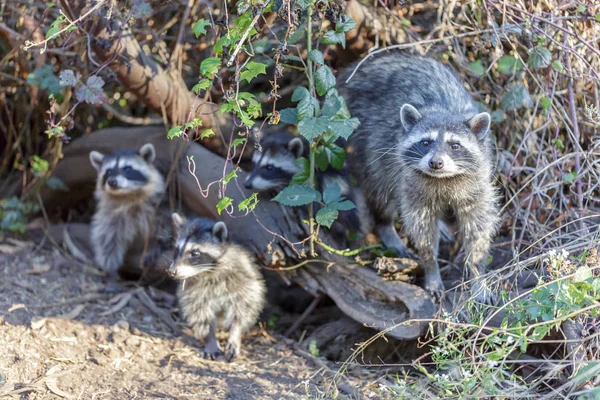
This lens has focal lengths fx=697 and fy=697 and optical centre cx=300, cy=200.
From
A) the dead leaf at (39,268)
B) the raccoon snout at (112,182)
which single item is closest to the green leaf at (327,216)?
the raccoon snout at (112,182)

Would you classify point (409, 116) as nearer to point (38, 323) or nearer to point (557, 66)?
point (557, 66)

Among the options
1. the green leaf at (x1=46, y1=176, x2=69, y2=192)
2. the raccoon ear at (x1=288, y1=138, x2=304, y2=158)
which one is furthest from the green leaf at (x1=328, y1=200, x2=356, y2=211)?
the green leaf at (x1=46, y1=176, x2=69, y2=192)

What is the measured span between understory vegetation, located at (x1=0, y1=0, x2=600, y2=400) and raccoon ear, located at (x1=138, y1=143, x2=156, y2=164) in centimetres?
30

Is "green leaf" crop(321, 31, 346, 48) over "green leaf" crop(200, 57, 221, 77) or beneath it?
over

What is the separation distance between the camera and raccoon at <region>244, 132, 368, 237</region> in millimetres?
4152

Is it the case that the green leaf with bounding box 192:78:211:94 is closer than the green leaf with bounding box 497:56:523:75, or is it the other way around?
the green leaf with bounding box 192:78:211:94

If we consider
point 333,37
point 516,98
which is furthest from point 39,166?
point 516,98

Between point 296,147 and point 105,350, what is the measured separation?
1661 millimetres

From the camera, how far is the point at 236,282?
416cm

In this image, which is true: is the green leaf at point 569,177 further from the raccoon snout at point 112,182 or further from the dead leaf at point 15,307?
the dead leaf at point 15,307

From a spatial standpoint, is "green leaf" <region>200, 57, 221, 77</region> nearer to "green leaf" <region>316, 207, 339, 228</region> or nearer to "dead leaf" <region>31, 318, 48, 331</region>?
"green leaf" <region>316, 207, 339, 228</region>

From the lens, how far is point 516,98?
155 inches

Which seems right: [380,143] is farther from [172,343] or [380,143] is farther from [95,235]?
[95,235]

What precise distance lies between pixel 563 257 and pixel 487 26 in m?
1.89
